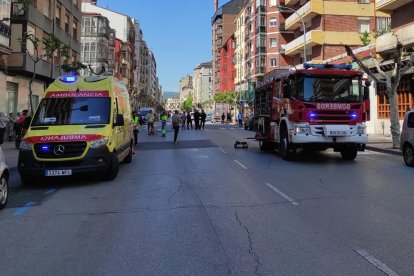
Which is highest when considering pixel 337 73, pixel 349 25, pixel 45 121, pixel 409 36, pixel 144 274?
pixel 349 25

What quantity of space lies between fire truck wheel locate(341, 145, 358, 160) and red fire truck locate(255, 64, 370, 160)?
11 cm

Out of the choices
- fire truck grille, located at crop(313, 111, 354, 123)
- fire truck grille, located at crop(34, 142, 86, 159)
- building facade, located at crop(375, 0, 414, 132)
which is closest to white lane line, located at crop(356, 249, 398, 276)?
fire truck grille, located at crop(34, 142, 86, 159)

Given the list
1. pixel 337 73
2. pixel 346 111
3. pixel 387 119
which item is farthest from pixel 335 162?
pixel 387 119

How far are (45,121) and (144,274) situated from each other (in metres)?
7.20

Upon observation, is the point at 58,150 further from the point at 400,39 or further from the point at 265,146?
the point at 400,39

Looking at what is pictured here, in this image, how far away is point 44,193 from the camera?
910 centimetres

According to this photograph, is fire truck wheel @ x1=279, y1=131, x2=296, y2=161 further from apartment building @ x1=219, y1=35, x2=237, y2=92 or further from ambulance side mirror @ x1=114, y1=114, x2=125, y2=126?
apartment building @ x1=219, y1=35, x2=237, y2=92

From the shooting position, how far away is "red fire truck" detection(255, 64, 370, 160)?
13945 mm

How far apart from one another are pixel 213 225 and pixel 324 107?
8.70m

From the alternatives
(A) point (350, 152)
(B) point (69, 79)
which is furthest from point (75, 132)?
(A) point (350, 152)

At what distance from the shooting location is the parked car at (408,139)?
1352 cm

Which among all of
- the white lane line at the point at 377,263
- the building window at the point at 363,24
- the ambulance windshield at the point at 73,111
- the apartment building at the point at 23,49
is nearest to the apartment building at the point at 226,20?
the building window at the point at 363,24

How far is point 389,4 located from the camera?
28.3 meters

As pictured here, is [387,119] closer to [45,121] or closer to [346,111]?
[346,111]
